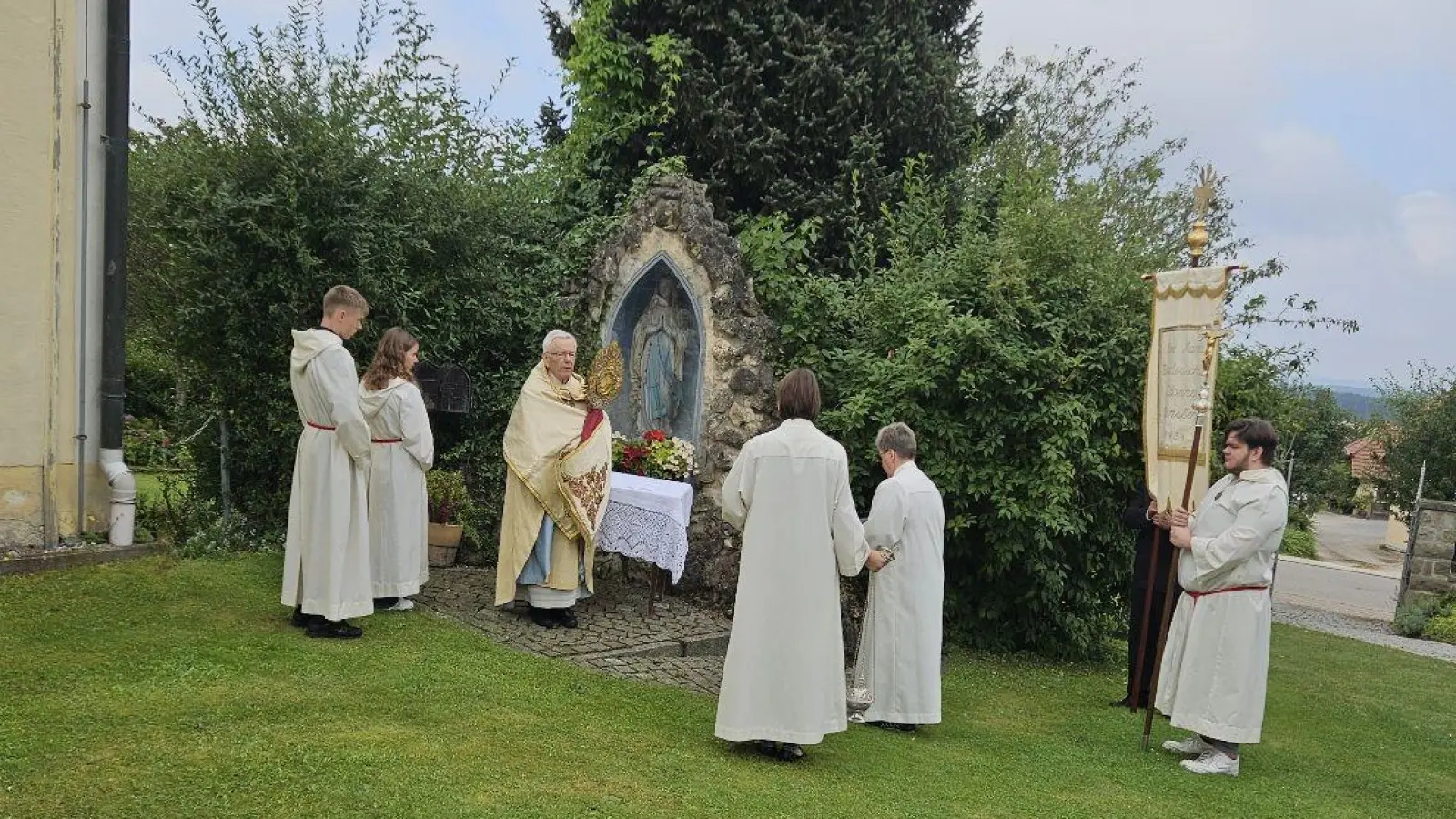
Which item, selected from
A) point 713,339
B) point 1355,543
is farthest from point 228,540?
point 1355,543

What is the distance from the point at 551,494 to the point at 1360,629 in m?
14.5

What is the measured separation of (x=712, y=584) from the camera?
930 centimetres

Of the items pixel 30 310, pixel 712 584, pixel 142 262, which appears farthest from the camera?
pixel 142 262

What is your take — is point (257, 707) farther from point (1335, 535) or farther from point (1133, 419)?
point (1335, 535)

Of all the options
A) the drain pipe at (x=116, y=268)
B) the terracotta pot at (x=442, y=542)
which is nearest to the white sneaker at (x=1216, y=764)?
the terracotta pot at (x=442, y=542)

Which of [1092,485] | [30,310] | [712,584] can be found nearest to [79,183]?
[30,310]

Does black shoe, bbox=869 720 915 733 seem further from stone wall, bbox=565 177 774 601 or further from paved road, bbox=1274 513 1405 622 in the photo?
paved road, bbox=1274 513 1405 622

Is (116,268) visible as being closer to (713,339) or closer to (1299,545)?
(713,339)

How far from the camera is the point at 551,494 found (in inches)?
311

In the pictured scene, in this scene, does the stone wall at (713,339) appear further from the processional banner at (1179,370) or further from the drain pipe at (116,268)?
the drain pipe at (116,268)

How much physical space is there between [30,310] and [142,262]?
9.15 feet

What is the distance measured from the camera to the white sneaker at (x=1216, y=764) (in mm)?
6336

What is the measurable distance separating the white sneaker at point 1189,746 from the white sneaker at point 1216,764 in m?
0.18

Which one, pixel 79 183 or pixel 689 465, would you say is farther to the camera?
pixel 689 465
